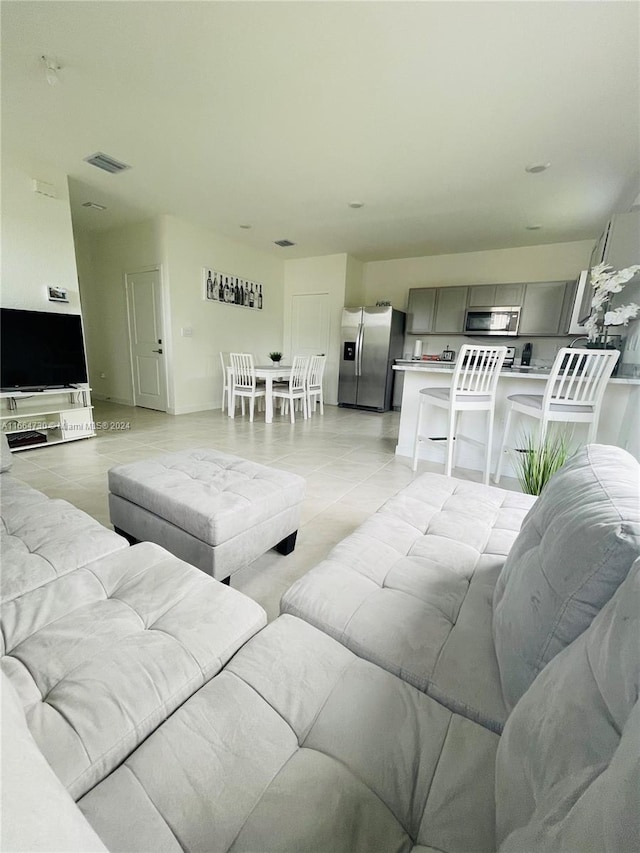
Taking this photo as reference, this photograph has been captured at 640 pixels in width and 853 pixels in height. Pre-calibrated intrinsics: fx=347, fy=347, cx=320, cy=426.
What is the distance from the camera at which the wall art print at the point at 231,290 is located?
5406 millimetres

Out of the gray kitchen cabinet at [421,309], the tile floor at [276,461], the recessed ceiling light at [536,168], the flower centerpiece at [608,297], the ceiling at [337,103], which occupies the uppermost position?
the ceiling at [337,103]

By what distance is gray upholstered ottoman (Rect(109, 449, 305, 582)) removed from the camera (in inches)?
54.7

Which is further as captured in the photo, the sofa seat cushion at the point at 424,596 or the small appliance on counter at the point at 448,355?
the small appliance on counter at the point at 448,355

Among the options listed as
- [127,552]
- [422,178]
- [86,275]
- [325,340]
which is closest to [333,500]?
[127,552]

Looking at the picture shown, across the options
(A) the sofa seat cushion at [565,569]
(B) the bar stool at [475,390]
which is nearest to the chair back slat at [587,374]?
(B) the bar stool at [475,390]

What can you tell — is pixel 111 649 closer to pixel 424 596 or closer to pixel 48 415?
pixel 424 596

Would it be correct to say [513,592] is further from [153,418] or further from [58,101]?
[153,418]

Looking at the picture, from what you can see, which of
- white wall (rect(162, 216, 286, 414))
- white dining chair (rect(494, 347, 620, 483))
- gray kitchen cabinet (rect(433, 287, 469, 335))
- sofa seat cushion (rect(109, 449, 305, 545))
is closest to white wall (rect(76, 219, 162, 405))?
white wall (rect(162, 216, 286, 414))

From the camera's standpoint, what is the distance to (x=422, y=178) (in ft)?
11.3

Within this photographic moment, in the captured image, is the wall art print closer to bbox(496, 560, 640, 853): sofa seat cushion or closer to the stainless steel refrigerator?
the stainless steel refrigerator

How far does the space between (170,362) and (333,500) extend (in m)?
3.79

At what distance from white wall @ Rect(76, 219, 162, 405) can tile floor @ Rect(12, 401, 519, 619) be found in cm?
96

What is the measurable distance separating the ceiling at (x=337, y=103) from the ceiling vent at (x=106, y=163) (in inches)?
3.2

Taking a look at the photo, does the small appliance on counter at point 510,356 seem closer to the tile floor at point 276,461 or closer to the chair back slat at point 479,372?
the tile floor at point 276,461
